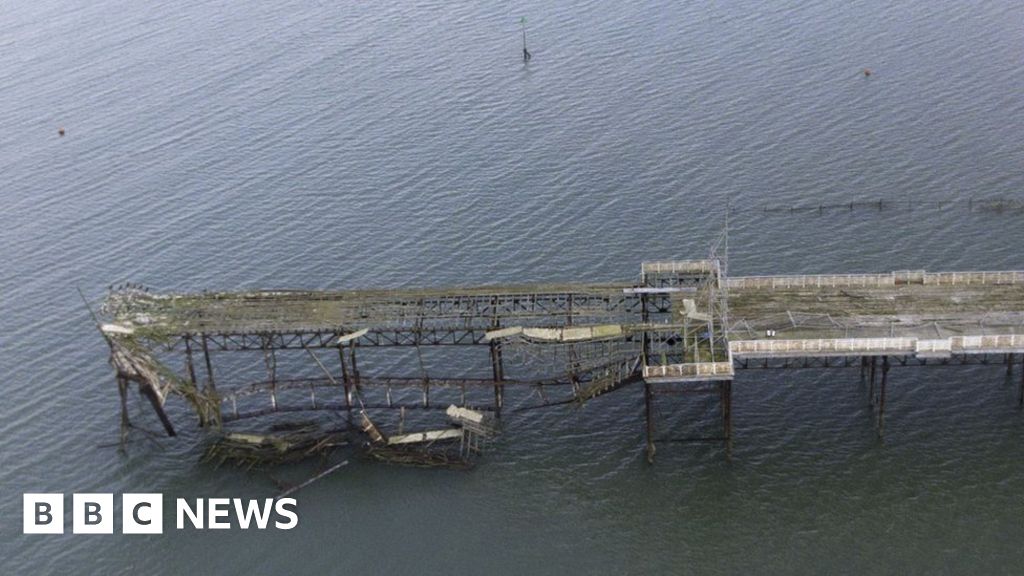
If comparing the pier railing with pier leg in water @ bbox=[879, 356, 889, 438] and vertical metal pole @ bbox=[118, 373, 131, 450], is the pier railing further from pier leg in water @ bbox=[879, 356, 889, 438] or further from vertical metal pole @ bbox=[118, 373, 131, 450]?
vertical metal pole @ bbox=[118, 373, 131, 450]

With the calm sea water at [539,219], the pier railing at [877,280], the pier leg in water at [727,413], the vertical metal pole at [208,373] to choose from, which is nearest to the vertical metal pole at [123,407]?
the calm sea water at [539,219]

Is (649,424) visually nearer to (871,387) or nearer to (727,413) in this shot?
(727,413)

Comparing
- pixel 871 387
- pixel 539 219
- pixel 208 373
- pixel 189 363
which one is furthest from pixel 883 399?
pixel 189 363

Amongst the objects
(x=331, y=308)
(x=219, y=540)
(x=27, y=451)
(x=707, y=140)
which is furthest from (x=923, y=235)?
(x=27, y=451)

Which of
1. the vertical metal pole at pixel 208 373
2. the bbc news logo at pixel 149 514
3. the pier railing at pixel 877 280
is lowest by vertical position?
the bbc news logo at pixel 149 514

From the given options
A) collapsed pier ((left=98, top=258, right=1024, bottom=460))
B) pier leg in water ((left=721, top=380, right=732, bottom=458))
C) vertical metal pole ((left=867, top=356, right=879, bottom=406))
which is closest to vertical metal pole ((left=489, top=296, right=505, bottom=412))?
collapsed pier ((left=98, top=258, right=1024, bottom=460))

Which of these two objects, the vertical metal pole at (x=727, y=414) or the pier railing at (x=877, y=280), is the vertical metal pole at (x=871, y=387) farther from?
the vertical metal pole at (x=727, y=414)

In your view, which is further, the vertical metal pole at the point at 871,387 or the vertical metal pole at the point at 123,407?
the vertical metal pole at the point at 123,407

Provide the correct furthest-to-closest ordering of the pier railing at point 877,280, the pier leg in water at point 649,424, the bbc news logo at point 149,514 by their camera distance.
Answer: the pier railing at point 877,280
the pier leg in water at point 649,424
the bbc news logo at point 149,514
